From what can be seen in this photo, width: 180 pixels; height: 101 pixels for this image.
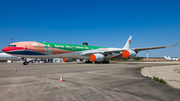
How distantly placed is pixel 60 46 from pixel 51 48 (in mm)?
2113

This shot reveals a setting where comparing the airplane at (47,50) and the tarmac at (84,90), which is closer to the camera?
the tarmac at (84,90)

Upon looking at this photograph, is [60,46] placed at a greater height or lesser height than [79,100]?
greater

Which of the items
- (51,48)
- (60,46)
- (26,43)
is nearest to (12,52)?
(26,43)

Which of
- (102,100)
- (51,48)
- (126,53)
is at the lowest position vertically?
(102,100)

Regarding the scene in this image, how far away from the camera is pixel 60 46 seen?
27250 mm

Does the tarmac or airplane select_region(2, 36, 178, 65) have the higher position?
airplane select_region(2, 36, 178, 65)

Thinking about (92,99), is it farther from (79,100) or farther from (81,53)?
(81,53)

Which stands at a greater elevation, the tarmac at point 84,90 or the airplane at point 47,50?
the airplane at point 47,50

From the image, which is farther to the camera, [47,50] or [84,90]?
[47,50]

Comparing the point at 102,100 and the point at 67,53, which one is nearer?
the point at 102,100

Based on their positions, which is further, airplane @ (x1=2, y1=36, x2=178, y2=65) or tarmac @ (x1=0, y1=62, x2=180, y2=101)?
airplane @ (x1=2, y1=36, x2=178, y2=65)

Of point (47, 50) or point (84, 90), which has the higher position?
point (47, 50)

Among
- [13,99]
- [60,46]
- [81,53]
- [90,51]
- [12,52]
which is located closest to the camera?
[13,99]

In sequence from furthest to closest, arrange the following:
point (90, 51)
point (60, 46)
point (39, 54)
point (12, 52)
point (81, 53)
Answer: point (90, 51) → point (81, 53) → point (60, 46) → point (39, 54) → point (12, 52)
